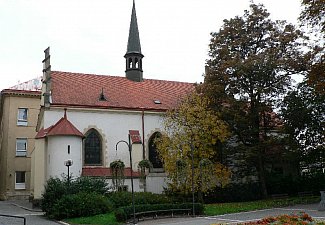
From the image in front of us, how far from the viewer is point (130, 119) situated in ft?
106

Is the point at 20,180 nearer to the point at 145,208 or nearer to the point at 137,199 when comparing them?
the point at 137,199

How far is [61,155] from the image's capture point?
2752cm

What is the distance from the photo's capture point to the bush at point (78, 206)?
2061cm

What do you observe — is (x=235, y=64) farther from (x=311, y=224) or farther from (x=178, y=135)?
(x=311, y=224)

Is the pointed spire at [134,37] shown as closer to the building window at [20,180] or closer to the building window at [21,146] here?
the building window at [21,146]

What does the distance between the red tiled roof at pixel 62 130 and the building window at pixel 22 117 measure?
50.9ft

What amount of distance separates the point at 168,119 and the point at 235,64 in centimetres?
618

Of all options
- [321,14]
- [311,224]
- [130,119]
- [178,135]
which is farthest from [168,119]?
[311,224]

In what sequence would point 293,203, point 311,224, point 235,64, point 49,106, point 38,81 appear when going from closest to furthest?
point 311,224 → point 293,203 → point 235,64 → point 49,106 → point 38,81

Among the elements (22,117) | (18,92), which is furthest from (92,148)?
(18,92)

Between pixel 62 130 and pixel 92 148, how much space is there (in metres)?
3.82

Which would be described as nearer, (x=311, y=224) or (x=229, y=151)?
(x=311, y=224)

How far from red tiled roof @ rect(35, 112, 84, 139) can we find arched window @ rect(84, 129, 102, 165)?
7.35 feet

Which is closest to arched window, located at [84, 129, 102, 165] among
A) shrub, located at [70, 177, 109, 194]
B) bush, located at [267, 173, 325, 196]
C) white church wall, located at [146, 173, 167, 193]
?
A: white church wall, located at [146, 173, 167, 193]
